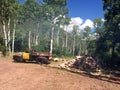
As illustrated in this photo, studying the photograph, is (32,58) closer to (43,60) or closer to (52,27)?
(43,60)

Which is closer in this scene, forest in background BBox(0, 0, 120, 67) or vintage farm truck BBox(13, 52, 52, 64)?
vintage farm truck BBox(13, 52, 52, 64)

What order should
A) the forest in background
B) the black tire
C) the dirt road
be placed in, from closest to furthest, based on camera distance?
the dirt road → the black tire → the forest in background

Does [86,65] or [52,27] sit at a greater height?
[52,27]

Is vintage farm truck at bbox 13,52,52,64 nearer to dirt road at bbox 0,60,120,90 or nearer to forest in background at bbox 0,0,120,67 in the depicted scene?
forest in background at bbox 0,0,120,67

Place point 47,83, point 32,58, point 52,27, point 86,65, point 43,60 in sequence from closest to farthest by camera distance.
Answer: point 47,83 < point 86,65 < point 43,60 < point 32,58 < point 52,27

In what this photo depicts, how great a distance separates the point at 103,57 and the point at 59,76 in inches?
934

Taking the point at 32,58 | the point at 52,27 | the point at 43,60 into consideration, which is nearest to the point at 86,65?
the point at 43,60

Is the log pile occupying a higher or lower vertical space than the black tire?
lower

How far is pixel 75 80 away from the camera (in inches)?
560

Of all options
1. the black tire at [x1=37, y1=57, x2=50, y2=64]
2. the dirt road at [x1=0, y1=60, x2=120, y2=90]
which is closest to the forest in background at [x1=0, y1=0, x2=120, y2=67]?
the black tire at [x1=37, y1=57, x2=50, y2=64]

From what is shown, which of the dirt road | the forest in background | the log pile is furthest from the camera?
the forest in background

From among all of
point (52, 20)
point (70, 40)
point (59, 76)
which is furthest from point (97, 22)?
point (59, 76)

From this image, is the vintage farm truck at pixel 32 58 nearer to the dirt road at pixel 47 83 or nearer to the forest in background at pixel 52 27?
the forest in background at pixel 52 27

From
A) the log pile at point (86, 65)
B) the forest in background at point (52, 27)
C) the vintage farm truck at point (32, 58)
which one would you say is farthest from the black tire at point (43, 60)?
the forest in background at point (52, 27)
